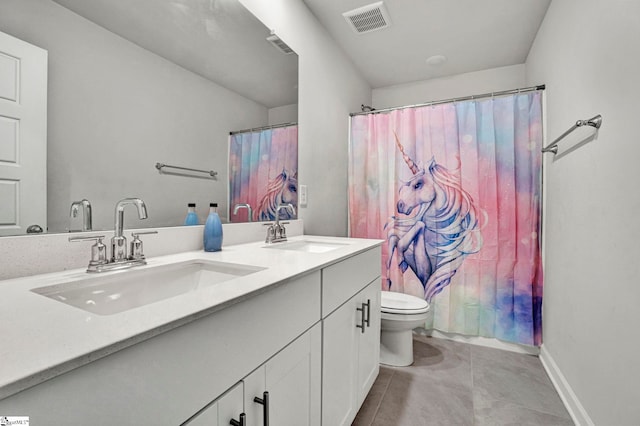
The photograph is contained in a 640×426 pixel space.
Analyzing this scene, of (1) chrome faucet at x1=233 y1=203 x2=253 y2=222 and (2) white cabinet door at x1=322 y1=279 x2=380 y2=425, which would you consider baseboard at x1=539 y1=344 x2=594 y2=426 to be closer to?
(2) white cabinet door at x1=322 y1=279 x2=380 y2=425

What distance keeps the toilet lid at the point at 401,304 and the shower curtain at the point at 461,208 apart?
276mm

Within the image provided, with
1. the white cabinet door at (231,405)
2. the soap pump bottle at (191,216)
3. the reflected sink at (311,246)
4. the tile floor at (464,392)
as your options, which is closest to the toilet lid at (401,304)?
the tile floor at (464,392)

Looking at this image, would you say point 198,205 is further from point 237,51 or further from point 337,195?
point 337,195

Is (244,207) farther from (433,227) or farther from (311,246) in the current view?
(433,227)

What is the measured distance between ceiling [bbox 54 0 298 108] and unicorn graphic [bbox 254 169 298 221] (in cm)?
43

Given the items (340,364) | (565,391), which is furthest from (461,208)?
(340,364)

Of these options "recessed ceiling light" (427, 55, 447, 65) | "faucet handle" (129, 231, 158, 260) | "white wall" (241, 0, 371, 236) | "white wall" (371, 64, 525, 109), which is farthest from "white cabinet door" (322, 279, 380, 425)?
"white wall" (371, 64, 525, 109)

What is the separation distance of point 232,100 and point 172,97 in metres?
0.34

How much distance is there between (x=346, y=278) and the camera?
3.98ft

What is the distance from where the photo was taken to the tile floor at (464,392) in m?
1.44

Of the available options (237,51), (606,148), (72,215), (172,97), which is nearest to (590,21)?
(606,148)

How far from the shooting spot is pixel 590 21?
1.33 meters

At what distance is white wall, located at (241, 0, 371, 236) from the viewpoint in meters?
1.86

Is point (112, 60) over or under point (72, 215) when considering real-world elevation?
over
